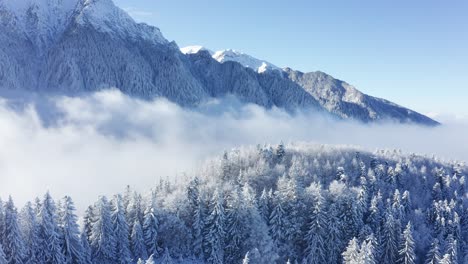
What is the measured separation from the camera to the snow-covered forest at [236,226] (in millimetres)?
74438

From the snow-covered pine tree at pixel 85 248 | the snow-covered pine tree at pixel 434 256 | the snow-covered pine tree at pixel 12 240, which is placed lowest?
the snow-covered pine tree at pixel 85 248

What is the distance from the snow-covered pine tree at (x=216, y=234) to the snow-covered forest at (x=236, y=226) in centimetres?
24

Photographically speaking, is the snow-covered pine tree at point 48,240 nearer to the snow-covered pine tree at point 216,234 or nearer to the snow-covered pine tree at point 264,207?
the snow-covered pine tree at point 216,234

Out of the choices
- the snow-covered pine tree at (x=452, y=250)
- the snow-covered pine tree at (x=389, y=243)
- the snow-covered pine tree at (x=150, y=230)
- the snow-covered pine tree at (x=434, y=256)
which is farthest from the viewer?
the snow-covered pine tree at (x=389, y=243)

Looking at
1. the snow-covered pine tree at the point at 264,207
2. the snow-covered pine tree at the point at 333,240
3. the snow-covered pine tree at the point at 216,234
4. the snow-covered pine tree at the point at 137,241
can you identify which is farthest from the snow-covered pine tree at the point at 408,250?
the snow-covered pine tree at the point at 137,241

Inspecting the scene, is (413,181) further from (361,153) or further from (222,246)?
(222,246)

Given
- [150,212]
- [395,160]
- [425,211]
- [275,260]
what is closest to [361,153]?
[395,160]

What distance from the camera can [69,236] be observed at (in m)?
76.2

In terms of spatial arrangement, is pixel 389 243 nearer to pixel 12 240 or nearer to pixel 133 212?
pixel 133 212

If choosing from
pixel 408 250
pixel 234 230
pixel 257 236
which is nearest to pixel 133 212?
pixel 234 230

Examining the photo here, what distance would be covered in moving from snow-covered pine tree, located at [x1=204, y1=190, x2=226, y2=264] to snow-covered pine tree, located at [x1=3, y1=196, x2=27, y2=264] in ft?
130

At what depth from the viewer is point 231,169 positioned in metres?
136

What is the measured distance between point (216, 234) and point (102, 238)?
26107 millimetres

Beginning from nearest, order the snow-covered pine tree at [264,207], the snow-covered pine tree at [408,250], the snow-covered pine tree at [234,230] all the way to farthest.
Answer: the snow-covered pine tree at [408,250] → the snow-covered pine tree at [234,230] → the snow-covered pine tree at [264,207]
